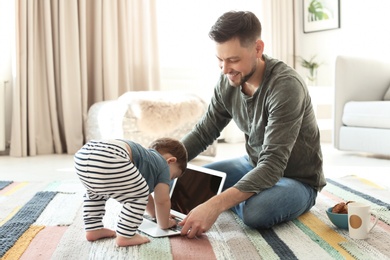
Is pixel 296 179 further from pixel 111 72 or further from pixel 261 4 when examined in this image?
pixel 261 4

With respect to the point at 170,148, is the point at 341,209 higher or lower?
lower

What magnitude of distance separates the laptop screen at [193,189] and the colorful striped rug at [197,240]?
11 centimetres

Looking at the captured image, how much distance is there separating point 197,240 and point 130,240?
0.21m

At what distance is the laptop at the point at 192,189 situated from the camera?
1.96 metres

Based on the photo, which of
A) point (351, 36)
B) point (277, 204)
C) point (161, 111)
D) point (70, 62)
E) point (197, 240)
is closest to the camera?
point (197, 240)

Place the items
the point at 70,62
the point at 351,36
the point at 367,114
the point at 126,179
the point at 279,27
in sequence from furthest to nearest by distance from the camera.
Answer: the point at 279,27
the point at 351,36
the point at 70,62
the point at 367,114
the point at 126,179

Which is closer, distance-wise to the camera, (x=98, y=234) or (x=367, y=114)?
(x=98, y=234)

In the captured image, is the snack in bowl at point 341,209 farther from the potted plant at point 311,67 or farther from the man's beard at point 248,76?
the potted plant at point 311,67

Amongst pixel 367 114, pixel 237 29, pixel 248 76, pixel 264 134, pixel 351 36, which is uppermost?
pixel 351 36

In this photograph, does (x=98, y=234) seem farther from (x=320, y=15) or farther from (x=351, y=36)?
(x=320, y=15)

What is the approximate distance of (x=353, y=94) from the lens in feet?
13.3

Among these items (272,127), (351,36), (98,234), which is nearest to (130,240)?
(98,234)

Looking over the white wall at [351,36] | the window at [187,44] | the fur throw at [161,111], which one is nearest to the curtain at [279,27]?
the white wall at [351,36]

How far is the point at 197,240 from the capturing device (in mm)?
1724
